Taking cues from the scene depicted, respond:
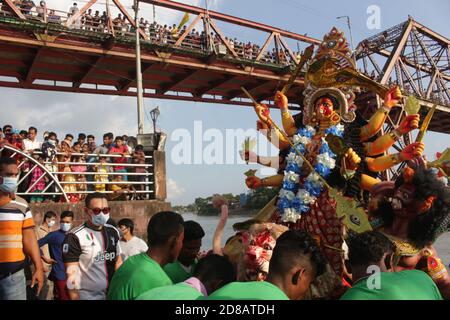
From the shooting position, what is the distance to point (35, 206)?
19.9 feet

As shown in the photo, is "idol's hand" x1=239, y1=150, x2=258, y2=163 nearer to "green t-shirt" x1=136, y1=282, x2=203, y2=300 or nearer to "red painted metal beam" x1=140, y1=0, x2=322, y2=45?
"green t-shirt" x1=136, y1=282, x2=203, y2=300

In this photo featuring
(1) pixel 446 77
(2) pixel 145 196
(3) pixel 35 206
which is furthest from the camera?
(1) pixel 446 77

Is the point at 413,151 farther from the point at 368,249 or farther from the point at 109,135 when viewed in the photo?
the point at 109,135

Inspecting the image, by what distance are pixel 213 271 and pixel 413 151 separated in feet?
7.38

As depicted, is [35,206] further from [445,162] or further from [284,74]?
[284,74]

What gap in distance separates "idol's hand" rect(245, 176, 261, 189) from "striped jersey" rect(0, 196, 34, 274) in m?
2.23

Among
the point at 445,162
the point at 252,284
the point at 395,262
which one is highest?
the point at 445,162

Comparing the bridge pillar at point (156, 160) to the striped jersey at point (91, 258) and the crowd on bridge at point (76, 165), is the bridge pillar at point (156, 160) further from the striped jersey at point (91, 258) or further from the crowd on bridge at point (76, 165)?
the striped jersey at point (91, 258)

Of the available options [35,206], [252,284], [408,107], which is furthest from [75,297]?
[35,206]

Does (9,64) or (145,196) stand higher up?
(9,64)

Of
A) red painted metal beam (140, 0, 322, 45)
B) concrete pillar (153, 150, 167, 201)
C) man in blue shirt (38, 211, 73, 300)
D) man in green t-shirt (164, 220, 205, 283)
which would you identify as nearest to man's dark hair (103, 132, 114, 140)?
concrete pillar (153, 150, 167, 201)

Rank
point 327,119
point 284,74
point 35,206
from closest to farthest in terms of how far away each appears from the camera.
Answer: point 327,119 → point 35,206 → point 284,74

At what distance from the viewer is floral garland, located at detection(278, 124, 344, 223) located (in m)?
3.64
